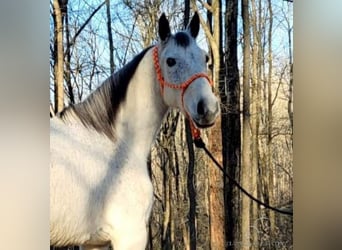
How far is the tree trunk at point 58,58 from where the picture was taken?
1.59m

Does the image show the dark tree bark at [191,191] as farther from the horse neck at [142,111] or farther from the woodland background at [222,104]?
the horse neck at [142,111]

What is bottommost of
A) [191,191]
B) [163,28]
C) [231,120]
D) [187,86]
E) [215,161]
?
[191,191]

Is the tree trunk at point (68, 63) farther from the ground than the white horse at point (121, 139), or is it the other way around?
the tree trunk at point (68, 63)

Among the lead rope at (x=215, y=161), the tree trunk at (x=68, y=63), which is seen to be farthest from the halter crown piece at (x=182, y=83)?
the tree trunk at (x=68, y=63)

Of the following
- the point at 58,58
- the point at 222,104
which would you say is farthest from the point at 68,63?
the point at 222,104

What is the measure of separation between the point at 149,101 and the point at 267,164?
0.47m

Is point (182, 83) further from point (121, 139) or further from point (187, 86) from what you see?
→ point (121, 139)

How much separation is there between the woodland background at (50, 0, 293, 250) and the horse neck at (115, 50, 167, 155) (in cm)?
4

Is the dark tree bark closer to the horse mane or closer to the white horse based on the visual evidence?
the white horse

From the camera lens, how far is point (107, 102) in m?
1.63

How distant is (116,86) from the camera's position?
1630 mm

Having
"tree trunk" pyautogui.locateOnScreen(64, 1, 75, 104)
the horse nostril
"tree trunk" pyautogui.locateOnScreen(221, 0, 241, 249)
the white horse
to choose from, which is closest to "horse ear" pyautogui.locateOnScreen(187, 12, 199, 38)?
the white horse

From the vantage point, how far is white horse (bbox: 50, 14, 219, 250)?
1.59m

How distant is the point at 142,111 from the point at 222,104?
28 centimetres
